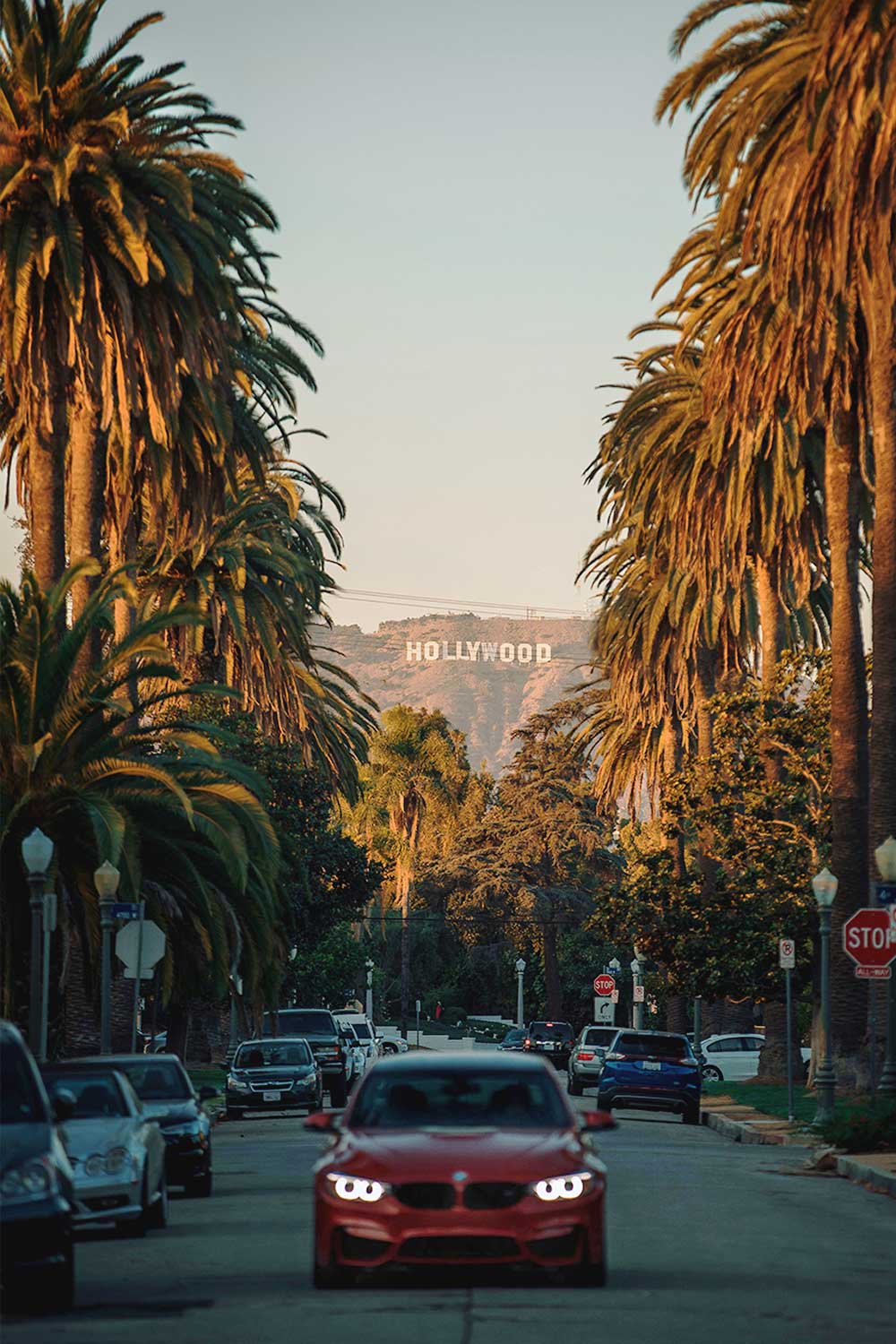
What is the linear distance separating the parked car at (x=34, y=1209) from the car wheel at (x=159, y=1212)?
517 centimetres

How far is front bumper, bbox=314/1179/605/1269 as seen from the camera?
13016 millimetres

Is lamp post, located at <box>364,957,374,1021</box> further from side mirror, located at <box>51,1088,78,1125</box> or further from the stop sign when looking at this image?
side mirror, located at <box>51,1088,78,1125</box>

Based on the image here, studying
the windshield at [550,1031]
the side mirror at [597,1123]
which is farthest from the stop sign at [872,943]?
the windshield at [550,1031]

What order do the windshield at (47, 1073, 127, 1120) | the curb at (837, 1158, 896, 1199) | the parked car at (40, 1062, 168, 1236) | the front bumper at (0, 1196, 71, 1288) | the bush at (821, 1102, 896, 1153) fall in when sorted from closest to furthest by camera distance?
the front bumper at (0, 1196, 71, 1288), the parked car at (40, 1062, 168, 1236), the windshield at (47, 1073, 127, 1120), the curb at (837, 1158, 896, 1199), the bush at (821, 1102, 896, 1153)

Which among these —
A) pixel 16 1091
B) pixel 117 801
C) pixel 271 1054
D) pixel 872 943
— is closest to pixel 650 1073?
pixel 271 1054

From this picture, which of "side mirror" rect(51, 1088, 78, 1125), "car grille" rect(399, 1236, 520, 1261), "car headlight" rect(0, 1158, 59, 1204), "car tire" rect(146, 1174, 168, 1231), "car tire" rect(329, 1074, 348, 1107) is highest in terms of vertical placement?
"side mirror" rect(51, 1088, 78, 1125)

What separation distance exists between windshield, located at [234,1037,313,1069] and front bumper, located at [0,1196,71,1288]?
29.2 m

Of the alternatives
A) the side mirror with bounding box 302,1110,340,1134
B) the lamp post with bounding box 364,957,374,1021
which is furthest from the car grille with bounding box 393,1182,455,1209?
the lamp post with bounding box 364,957,374,1021

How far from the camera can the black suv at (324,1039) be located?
157ft

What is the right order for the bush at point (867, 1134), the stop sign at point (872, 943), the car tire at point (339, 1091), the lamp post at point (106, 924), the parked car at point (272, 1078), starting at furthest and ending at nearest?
the car tire at point (339, 1091)
the parked car at point (272, 1078)
the lamp post at point (106, 924)
the stop sign at point (872, 943)
the bush at point (867, 1134)

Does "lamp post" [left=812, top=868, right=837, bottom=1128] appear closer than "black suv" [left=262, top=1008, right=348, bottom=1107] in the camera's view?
Yes

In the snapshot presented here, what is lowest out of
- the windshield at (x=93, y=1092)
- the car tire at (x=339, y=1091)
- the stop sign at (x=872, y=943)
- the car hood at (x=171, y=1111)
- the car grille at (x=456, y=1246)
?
the car tire at (x=339, y=1091)

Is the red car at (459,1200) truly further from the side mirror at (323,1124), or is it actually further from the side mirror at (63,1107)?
the side mirror at (63,1107)

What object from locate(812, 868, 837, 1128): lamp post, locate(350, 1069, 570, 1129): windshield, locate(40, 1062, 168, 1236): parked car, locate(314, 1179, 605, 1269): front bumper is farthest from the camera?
locate(812, 868, 837, 1128): lamp post
